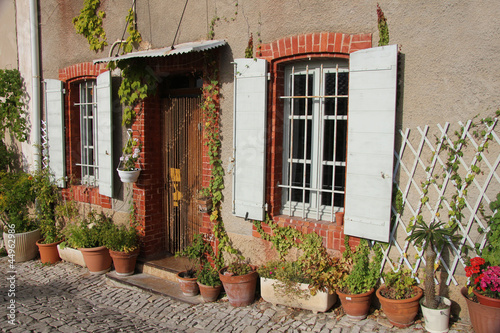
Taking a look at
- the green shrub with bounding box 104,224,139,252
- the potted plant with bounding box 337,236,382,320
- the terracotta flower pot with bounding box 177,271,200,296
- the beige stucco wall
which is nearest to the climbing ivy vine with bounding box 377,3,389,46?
the potted plant with bounding box 337,236,382,320

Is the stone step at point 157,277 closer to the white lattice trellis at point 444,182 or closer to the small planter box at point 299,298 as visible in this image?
the small planter box at point 299,298

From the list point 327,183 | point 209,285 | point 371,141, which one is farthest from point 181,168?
point 371,141

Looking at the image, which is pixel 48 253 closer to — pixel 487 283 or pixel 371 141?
pixel 371 141

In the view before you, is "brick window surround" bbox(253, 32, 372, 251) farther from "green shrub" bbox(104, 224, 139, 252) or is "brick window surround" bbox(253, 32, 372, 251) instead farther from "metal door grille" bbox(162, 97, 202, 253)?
"green shrub" bbox(104, 224, 139, 252)

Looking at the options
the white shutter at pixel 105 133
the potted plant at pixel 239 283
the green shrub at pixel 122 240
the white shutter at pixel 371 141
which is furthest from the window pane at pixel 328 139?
the white shutter at pixel 105 133

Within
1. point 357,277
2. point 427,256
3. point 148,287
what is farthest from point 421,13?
point 148,287

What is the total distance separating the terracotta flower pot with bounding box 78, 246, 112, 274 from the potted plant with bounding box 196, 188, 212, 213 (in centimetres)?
189

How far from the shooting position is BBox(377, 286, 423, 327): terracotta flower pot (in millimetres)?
3967

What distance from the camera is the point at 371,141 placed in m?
Answer: 4.16

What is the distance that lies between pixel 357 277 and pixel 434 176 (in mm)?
1267

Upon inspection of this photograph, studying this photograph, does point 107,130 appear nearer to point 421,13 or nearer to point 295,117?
point 295,117

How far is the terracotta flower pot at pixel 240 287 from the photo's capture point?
4793 millimetres

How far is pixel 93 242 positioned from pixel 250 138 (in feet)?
10.4

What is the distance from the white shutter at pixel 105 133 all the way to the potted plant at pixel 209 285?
230 centimetres
